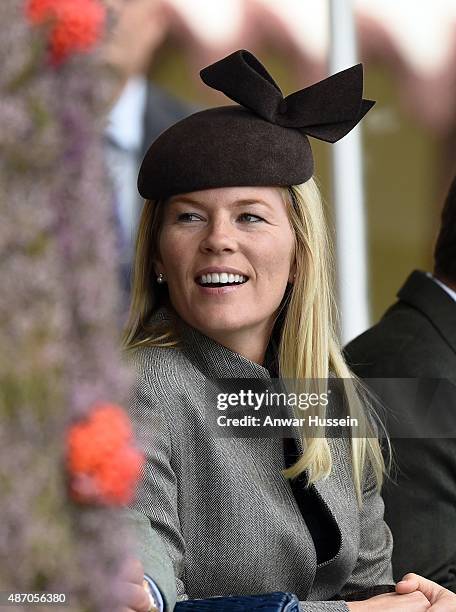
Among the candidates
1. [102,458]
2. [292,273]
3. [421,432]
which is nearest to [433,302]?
[421,432]

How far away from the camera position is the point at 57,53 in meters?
0.83

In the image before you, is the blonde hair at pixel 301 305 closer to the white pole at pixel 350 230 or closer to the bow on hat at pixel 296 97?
the bow on hat at pixel 296 97

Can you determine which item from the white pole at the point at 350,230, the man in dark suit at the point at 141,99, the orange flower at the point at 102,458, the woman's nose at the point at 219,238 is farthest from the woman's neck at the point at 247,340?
the white pole at the point at 350,230

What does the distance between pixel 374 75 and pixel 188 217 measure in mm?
1855

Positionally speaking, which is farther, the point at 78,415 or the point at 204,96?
the point at 204,96

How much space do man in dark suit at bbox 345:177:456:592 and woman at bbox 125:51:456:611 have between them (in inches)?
7.4

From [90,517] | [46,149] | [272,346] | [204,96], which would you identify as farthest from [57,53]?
[204,96]

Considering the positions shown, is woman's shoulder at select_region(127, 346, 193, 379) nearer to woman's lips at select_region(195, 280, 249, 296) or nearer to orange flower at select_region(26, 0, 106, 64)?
woman's lips at select_region(195, 280, 249, 296)

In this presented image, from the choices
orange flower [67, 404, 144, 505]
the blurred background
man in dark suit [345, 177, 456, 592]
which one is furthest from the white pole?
orange flower [67, 404, 144, 505]

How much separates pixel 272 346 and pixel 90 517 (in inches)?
51.5

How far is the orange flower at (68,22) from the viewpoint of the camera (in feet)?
2.70

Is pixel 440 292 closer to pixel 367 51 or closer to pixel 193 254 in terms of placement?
pixel 193 254

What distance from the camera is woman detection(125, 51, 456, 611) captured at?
6.21 ft

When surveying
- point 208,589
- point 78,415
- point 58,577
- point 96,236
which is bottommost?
point 208,589
